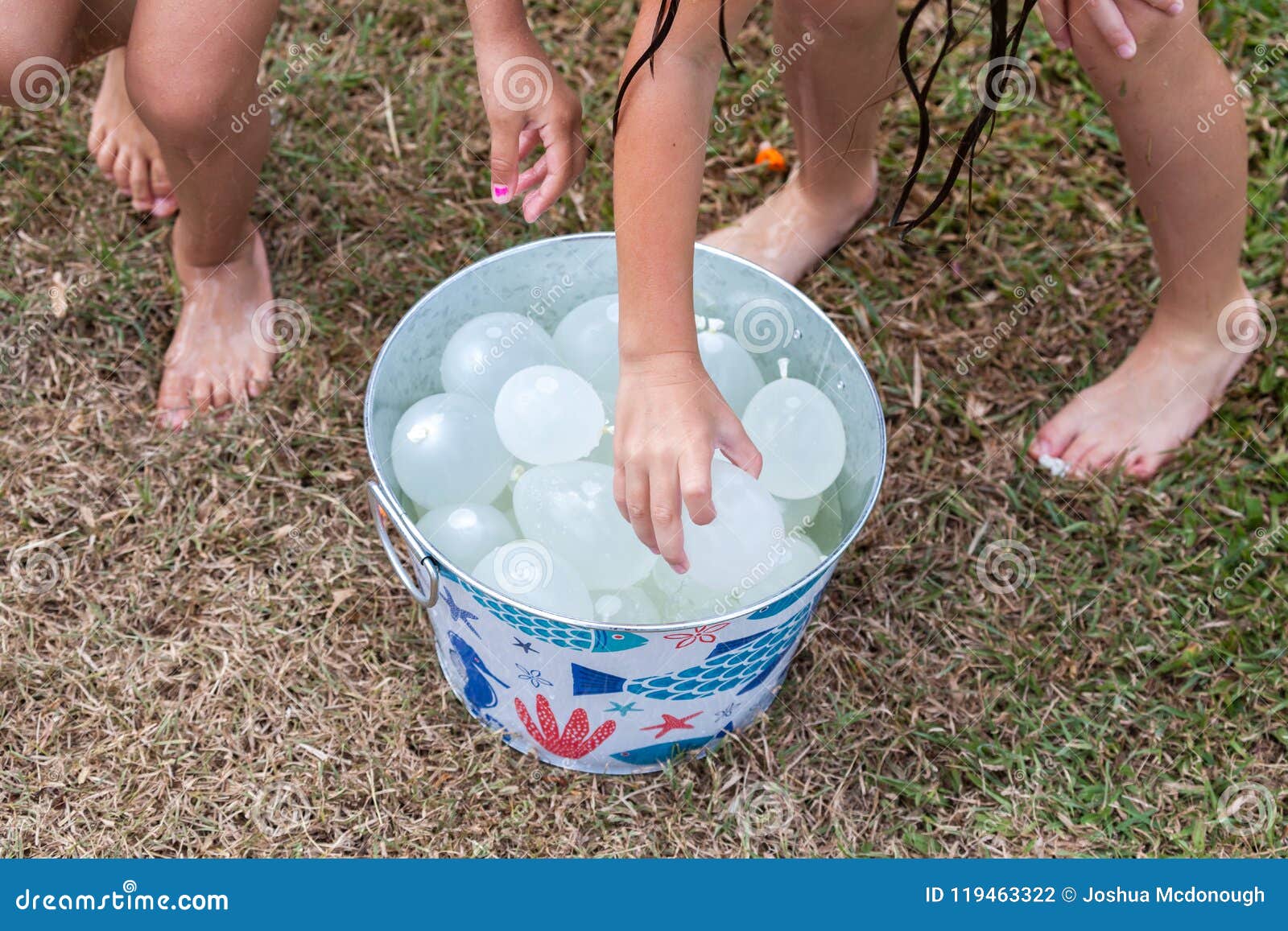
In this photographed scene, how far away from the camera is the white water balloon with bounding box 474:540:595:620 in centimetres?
119

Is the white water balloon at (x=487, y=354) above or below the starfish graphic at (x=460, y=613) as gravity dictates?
above

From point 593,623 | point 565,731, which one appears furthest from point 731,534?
point 565,731

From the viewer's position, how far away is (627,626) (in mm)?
1027

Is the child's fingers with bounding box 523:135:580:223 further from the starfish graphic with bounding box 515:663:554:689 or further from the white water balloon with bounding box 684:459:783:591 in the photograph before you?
the starfish graphic with bounding box 515:663:554:689

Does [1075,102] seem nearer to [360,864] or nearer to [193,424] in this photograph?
[193,424]

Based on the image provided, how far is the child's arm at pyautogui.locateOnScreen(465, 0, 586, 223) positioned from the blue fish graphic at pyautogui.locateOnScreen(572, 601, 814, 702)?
478 mm

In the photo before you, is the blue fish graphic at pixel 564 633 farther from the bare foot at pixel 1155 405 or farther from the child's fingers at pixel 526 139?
the bare foot at pixel 1155 405

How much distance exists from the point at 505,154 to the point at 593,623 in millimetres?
496

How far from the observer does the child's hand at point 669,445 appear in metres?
0.98

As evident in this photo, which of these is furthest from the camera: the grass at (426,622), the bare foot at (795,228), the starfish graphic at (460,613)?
the bare foot at (795,228)

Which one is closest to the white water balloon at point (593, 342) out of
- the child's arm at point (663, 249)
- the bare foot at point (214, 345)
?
the child's arm at point (663, 249)

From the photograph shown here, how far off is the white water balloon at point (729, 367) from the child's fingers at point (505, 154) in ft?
0.96

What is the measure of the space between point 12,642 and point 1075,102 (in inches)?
70.2

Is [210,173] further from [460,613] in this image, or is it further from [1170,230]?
[1170,230]
